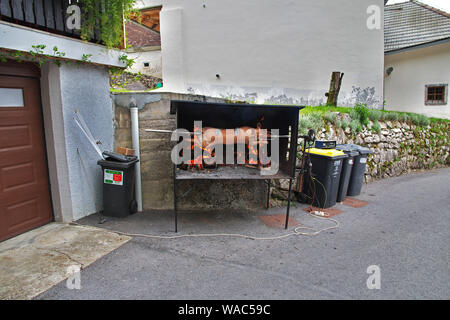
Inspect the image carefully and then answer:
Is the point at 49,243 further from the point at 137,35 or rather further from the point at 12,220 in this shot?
the point at 137,35

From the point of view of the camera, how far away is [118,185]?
479 centimetres

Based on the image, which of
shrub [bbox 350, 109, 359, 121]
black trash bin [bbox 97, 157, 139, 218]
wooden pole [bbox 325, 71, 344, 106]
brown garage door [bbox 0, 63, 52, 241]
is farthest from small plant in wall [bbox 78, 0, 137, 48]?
wooden pole [bbox 325, 71, 344, 106]

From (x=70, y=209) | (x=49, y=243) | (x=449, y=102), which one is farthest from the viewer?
(x=449, y=102)

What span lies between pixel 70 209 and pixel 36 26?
2.85m

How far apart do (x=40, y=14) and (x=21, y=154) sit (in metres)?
2.10

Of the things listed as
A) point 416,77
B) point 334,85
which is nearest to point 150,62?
point 334,85

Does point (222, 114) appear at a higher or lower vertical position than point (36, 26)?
lower

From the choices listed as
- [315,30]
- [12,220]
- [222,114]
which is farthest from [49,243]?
[315,30]

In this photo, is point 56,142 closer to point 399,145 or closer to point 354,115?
point 354,115

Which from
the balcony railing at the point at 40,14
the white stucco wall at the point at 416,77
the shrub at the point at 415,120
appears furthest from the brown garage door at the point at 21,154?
the white stucco wall at the point at 416,77

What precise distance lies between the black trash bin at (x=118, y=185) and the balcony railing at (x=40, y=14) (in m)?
2.17

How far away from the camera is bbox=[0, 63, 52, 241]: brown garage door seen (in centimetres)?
396

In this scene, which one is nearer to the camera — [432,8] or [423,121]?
[423,121]

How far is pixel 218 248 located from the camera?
155 inches
